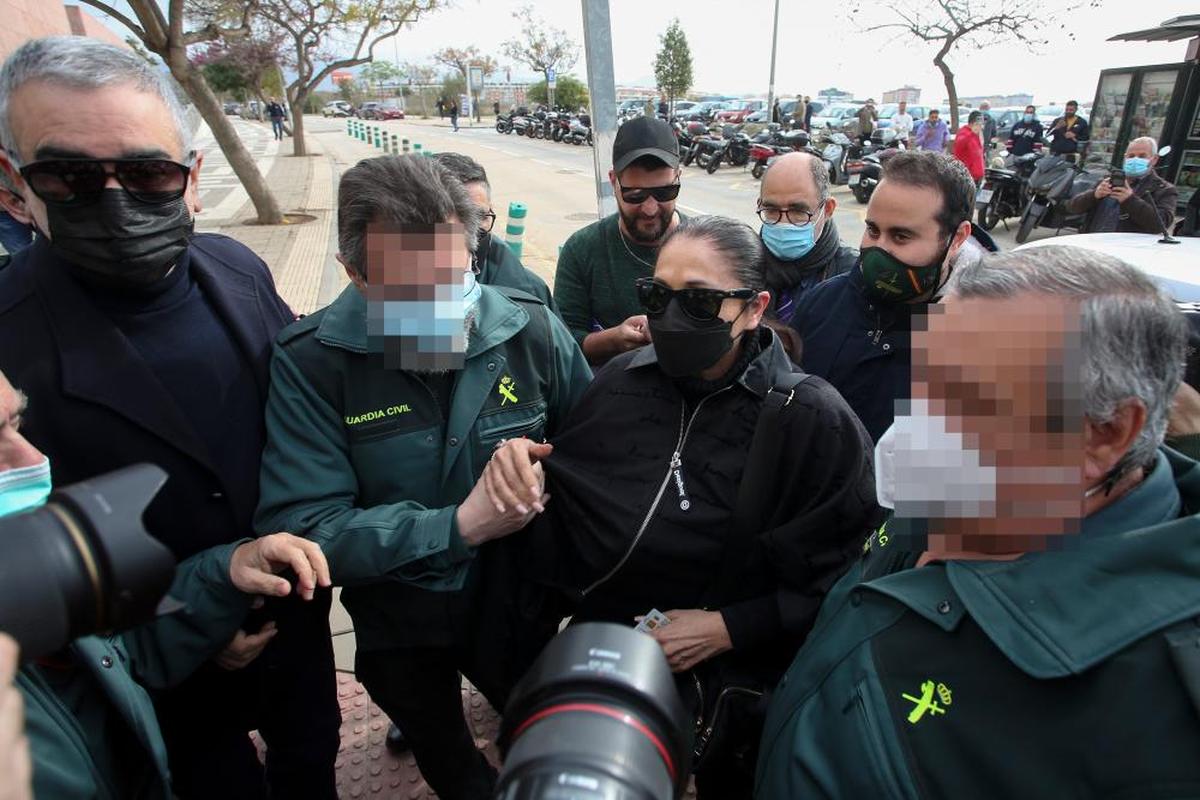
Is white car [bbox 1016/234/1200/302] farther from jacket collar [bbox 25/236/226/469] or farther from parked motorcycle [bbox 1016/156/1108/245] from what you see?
parked motorcycle [bbox 1016/156/1108/245]

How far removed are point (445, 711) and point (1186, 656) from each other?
→ 1.70 meters

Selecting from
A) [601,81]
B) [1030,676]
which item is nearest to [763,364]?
[1030,676]

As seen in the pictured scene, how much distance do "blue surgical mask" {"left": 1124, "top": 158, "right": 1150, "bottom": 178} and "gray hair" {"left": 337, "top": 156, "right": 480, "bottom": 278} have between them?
7.33 m

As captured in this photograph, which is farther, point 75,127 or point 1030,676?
point 75,127

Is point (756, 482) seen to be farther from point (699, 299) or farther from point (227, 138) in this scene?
point (227, 138)

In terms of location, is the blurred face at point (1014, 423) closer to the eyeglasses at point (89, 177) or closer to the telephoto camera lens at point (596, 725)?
the telephoto camera lens at point (596, 725)

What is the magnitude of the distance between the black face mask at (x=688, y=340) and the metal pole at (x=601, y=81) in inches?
98.6

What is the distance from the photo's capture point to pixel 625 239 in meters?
2.93

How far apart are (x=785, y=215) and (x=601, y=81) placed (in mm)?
1891

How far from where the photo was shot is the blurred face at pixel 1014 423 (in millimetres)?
930

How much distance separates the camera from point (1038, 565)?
94cm

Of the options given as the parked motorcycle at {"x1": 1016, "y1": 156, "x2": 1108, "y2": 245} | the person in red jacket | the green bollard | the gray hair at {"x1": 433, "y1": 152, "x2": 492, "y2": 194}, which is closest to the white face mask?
the gray hair at {"x1": 433, "y1": 152, "x2": 492, "y2": 194}

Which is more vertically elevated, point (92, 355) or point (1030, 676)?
point (92, 355)

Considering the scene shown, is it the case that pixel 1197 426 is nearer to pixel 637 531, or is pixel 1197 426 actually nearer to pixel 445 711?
pixel 637 531
